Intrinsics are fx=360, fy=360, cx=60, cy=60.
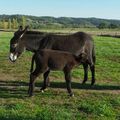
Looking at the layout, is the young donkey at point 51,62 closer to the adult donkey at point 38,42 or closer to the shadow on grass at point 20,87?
the shadow on grass at point 20,87

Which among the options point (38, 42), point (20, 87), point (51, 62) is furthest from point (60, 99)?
point (38, 42)

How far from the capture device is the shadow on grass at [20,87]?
10383 mm

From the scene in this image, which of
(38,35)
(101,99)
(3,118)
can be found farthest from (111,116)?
(38,35)

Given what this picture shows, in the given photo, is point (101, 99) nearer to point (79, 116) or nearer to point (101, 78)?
point (79, 116)

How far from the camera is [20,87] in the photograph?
452 inches

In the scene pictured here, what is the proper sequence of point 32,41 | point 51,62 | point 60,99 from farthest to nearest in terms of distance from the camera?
point 32,41
point 51,62
point 60,99

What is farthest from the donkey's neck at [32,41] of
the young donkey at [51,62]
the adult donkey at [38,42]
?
the young donkey at [51,62]

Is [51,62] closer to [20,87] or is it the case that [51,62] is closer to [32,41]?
[32,41]

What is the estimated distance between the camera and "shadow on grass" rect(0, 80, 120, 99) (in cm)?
1038

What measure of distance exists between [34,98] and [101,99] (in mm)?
1841

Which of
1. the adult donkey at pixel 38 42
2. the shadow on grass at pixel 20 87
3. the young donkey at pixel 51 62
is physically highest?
the adult donkey at pixel 38 42

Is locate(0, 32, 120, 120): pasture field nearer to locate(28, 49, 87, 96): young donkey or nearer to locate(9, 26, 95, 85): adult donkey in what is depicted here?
locate(28, 49, 87, 96): young donkey

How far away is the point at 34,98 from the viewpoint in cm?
984

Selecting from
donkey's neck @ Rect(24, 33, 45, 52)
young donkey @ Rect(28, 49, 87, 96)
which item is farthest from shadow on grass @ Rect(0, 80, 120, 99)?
donkey's neck @ Rect(24, 33, 45, 52)
